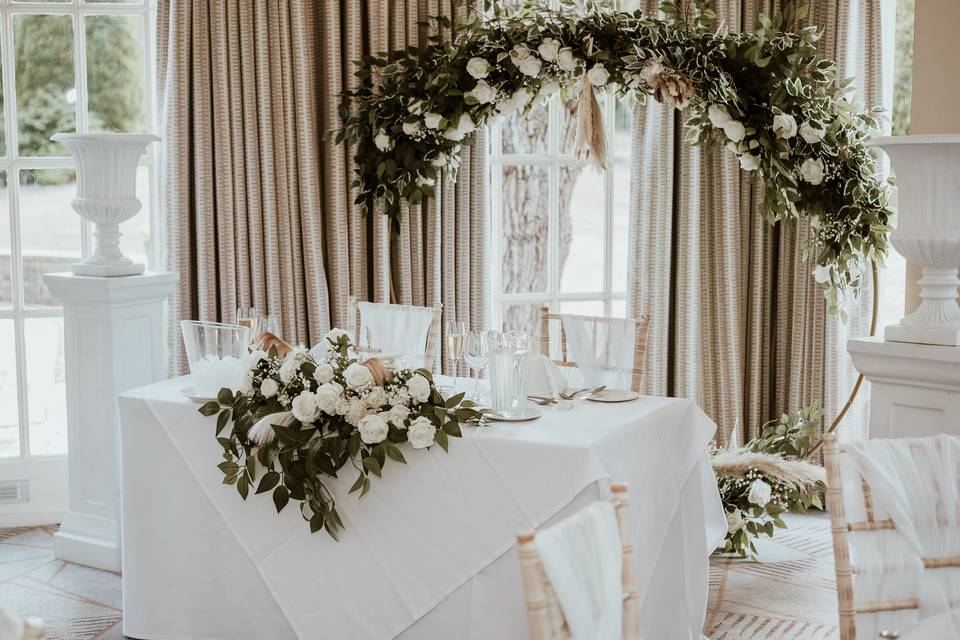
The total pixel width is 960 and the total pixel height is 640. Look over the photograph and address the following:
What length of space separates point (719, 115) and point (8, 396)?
321 cm

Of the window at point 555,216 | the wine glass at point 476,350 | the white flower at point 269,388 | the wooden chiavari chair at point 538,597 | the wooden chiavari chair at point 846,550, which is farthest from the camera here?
the window at point 555,216

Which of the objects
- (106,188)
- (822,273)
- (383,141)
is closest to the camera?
(106,188)

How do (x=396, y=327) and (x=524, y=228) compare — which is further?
(x=524, y=228)

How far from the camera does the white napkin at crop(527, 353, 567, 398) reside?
3107mm

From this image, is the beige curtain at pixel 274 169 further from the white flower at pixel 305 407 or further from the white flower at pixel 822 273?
the white flower at pixel 305 407

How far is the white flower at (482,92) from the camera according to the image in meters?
3.96

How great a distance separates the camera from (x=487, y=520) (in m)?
2.64

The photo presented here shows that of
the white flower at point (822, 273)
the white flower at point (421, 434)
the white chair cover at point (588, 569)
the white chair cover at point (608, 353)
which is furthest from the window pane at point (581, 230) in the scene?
the white chair cover at point (588, 569)

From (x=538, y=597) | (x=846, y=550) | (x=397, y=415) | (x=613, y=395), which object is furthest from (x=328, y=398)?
(x=846, y=550)

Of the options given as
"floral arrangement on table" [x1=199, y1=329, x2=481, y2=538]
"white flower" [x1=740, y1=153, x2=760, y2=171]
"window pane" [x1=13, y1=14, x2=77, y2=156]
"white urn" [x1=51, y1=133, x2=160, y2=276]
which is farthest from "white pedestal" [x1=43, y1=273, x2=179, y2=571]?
"white flower" [x1=740, y1=153, x2=760, y2=171]

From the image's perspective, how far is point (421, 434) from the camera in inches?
103

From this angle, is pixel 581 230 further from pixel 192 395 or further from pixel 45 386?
pixel 45 386

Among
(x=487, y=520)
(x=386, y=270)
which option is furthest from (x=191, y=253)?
(x=487, y=520)

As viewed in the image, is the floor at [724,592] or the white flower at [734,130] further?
the white flower at [734,130]
